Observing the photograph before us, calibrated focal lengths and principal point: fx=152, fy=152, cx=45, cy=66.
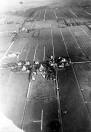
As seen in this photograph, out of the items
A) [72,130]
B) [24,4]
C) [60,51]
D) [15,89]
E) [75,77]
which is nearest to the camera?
[72,130]

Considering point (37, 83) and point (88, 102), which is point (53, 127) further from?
point (37, 83)

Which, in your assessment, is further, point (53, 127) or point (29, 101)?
point (29, 101)

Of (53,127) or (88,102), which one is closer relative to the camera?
(53,127)

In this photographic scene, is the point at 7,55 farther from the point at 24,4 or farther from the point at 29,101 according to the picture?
the point at 24,4

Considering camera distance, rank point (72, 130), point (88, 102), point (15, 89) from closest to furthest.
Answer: point (72, 130) < point (88, 102) < point (15, 89)

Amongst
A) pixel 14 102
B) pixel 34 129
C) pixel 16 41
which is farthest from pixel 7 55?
pixel 34 129

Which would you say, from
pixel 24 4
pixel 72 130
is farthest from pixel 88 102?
pixel 24 4
